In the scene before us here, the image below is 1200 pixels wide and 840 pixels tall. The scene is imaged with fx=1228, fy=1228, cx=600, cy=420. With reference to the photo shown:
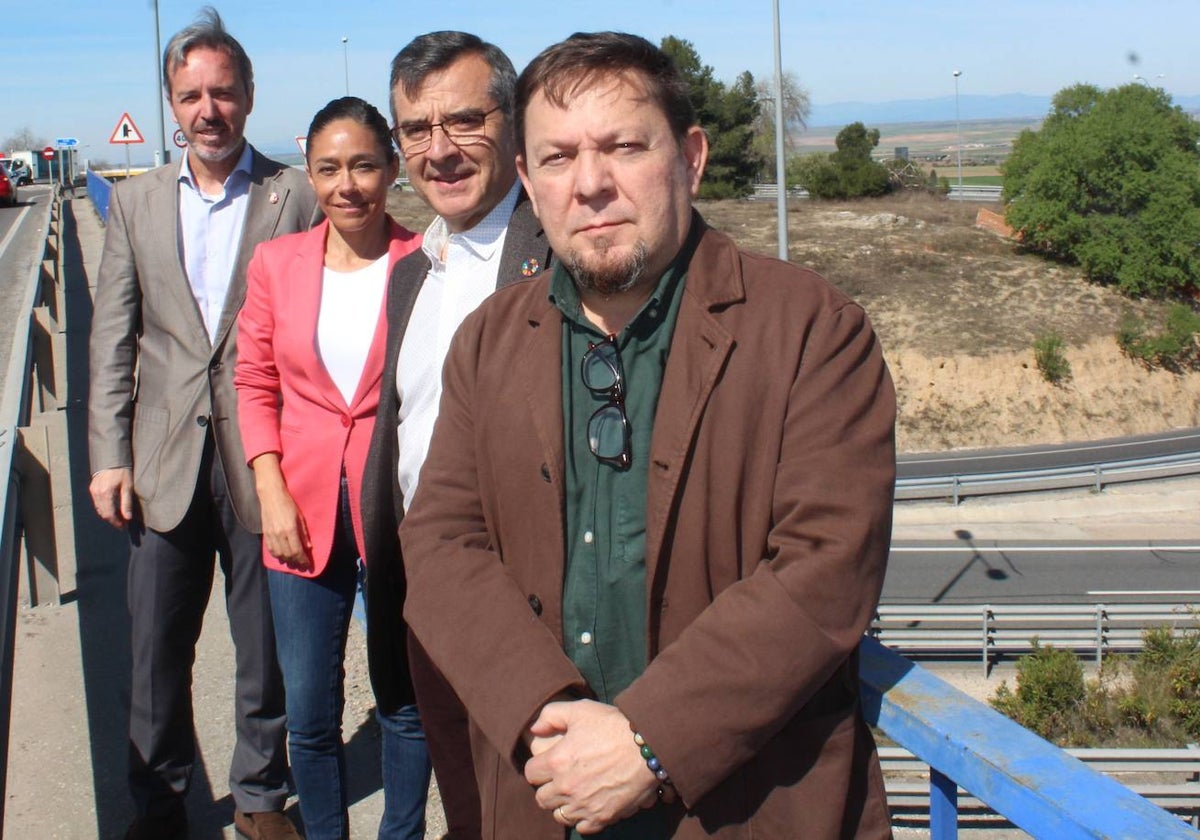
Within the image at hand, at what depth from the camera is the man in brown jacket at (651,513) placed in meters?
1.76

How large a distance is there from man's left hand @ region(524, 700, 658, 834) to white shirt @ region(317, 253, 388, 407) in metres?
1.29

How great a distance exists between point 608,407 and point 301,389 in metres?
1.28

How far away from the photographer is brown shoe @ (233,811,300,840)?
10.7ft

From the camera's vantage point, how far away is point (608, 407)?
6.42ft

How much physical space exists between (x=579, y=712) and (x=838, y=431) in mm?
568

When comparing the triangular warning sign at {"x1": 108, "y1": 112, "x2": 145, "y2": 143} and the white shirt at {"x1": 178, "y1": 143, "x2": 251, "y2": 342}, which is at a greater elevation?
the triangular warning sign at {"x1": 108, "y1": 112, "x2": 145, "y2": 143}

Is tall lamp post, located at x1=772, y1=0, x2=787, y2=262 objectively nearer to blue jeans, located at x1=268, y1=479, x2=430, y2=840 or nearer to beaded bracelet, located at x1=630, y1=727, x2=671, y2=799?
blue jeans, located at x1=268, y1=479, x2=430, y2=840

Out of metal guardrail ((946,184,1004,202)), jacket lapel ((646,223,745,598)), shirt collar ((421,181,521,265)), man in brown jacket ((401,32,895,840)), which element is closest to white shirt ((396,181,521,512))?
shirt collar ((421,181,521,265))

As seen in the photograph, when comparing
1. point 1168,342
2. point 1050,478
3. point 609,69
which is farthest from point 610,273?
point 1168,342

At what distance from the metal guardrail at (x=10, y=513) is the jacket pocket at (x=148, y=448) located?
33 centimetres

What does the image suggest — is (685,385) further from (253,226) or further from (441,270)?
(253,226)

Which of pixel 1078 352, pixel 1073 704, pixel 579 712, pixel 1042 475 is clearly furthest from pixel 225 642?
pixel 1078 352

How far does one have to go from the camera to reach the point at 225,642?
4.51 meters

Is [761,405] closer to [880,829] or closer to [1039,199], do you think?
[880,829]
